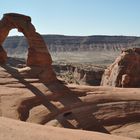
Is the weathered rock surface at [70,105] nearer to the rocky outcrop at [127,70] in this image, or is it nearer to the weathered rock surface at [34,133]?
the weathered rock surface at [34,133]

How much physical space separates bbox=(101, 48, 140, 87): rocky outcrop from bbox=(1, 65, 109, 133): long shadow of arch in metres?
10.1

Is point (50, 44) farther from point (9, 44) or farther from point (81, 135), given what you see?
point (81, 135)

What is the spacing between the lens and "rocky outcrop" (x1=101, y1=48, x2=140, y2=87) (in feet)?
112

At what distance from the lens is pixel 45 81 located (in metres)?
25.7

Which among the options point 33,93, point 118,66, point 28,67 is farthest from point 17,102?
point 118,66

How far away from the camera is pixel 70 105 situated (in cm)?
2158

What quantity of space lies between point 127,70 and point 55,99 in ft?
44.8

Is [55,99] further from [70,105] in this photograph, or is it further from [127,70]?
[127,70]

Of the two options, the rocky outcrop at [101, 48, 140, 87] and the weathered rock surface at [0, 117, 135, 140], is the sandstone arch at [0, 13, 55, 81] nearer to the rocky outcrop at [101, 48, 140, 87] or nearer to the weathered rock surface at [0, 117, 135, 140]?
the rocky outcrop at [101, 48, 140, 87]

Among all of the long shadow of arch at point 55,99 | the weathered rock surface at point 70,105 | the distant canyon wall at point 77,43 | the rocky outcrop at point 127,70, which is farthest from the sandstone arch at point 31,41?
the distant canyon wall at point 77,43

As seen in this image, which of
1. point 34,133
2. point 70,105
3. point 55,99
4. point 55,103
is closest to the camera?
point 34,133

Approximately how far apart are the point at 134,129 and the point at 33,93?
7.27 m

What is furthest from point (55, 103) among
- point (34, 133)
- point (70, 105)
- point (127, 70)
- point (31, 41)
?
point (127, 70)

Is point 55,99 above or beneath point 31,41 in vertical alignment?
beneath
